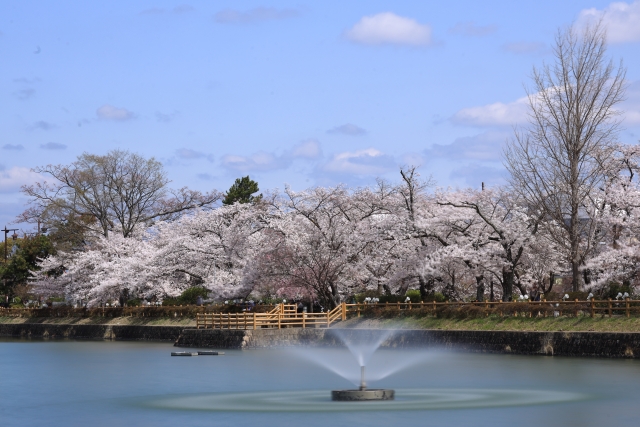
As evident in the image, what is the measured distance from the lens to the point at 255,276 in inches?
2234

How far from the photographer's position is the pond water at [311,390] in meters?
21.8

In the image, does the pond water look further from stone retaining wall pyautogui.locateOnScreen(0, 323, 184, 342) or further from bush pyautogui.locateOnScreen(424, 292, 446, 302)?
stone retaining wall pyautogui.locateOnScreen(0, 323, 184, 342)

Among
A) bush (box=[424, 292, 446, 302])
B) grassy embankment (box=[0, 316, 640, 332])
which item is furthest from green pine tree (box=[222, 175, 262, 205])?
bush (box=[424, 292, 446, 302])

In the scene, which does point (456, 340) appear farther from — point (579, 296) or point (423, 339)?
point (579, 296)

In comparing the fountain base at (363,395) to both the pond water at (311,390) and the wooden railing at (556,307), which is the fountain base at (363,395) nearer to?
the pond water at (311,390)

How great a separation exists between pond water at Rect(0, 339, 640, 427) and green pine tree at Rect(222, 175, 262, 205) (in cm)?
4863

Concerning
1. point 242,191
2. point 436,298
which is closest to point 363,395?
point 436,298

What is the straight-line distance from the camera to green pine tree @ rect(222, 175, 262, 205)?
91.6 meters

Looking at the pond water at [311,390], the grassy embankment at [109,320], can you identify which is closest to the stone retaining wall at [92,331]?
the grassy embankment at [109,320]

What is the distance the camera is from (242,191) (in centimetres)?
9262

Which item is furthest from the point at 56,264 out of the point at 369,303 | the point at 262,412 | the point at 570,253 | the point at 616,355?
the point at 262,412

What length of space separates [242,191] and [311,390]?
6548 cm

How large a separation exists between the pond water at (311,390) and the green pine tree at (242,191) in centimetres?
4863

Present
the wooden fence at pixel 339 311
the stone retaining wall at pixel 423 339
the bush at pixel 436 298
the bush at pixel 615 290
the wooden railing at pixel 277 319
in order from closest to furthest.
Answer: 1. the stone retaining wall at pixel 423 339
2. the wooden fence at pixel 339 311
3. the bush at pixel 615 290
4. the wooden railing at pixel 277 319
5. the bush at pixel 436 298
